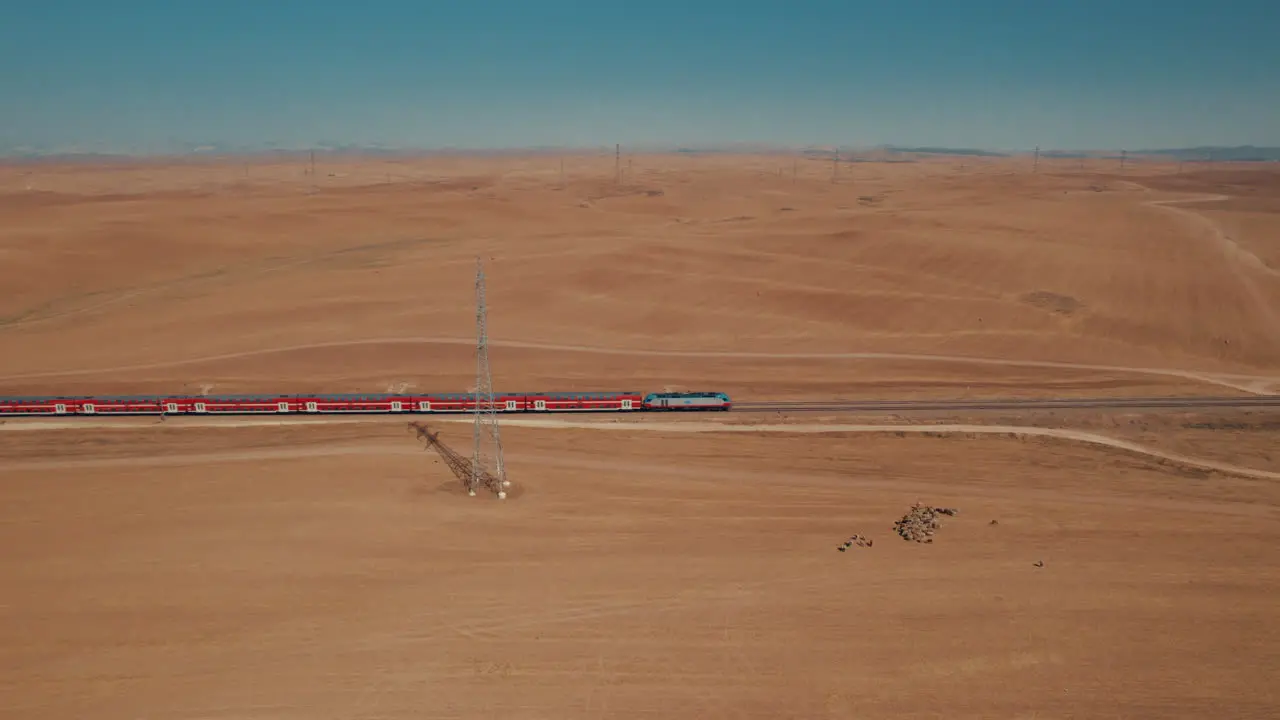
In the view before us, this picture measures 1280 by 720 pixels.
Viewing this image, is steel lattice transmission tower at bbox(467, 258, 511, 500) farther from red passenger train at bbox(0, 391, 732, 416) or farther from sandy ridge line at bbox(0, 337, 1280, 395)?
sandy ridge line at bbox(0, 337, 1280, 395)

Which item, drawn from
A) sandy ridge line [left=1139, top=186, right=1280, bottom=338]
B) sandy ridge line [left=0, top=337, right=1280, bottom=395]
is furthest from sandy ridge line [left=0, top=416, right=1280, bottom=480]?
sandy ridge line [left=1139, top=186, right=1280, bottom=338]

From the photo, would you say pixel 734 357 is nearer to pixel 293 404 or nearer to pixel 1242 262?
pixel 293 404

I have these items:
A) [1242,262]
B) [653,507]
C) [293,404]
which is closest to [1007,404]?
[653,507]

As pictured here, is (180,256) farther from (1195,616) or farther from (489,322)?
(1195,616)

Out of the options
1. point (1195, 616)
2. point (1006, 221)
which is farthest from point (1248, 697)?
point (1006, 221)

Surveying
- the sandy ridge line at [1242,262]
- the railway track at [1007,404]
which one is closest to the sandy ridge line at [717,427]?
the railway track at [1007,404]
